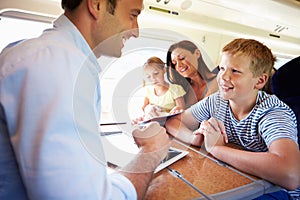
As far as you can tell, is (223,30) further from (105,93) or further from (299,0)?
(105,93)

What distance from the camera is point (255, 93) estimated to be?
3.78 feet

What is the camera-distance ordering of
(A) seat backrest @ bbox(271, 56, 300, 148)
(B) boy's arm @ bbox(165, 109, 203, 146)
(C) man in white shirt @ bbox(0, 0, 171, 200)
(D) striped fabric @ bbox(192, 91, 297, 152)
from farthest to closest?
1. (A) seat backrest @ bbox(271, 56, 300, 148)
2. (B) boy's arm @ bbox(165, 109, 203, 146)
3. (D) striped fabric @ bbox(192, 91, 297, 152)
4. (C) man in white shirt @ bbox(0, 0, 171, 200)

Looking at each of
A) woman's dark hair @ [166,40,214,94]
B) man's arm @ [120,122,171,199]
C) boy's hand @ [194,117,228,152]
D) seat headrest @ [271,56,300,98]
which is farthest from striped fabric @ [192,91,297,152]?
man's arm @ [120,122,171,199]

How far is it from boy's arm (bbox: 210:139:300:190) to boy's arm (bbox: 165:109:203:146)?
280 mm

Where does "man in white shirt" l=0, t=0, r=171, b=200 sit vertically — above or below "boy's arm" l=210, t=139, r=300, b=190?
above

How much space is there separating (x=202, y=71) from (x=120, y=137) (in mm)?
1082

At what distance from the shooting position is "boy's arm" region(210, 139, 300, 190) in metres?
0.77

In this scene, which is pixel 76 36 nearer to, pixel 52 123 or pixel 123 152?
pixel 52 123

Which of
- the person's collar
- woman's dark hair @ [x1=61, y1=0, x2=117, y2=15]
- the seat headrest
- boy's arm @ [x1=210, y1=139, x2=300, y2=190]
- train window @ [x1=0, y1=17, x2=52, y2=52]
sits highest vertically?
woman's dark hair @ [x1=61, y1=0, x2=117, y2=15]

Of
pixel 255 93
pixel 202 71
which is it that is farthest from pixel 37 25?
pixel 255 93

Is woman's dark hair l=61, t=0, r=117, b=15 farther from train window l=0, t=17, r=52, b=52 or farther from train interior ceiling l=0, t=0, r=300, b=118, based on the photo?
train window l=0, t=17, r=52, b=52

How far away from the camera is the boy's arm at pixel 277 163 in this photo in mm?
771

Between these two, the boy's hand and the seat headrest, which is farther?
the seat headrest

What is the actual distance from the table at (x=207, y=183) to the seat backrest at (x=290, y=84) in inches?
29.9
